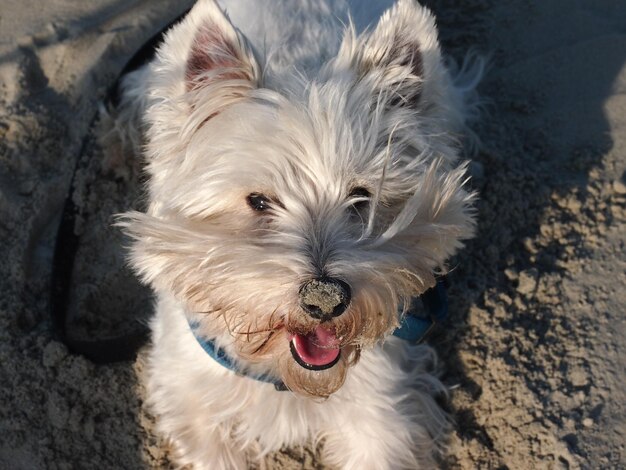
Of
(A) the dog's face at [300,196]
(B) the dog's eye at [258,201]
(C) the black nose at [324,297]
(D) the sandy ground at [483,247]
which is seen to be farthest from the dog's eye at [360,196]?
(D) the sandy ground at [483,247]

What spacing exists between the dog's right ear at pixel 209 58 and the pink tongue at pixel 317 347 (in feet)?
2.84

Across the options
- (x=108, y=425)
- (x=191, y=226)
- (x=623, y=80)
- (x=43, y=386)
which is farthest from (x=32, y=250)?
(x=623, y=80)

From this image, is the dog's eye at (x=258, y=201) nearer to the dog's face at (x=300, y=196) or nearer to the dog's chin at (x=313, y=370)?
the dog's face at (x=300, y=196)

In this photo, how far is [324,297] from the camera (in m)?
2.21

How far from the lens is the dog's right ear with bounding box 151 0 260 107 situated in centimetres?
260

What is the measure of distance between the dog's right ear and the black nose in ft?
2.68

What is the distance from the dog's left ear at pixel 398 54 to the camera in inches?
105

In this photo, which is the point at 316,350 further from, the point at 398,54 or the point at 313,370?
the point at 398,54

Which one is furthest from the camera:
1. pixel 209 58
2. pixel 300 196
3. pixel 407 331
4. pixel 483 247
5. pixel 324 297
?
pixel 483 247

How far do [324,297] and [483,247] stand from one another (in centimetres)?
199

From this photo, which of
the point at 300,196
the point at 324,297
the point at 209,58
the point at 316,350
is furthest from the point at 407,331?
the point at 209,58

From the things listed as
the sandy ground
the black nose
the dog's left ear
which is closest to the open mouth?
the black nose

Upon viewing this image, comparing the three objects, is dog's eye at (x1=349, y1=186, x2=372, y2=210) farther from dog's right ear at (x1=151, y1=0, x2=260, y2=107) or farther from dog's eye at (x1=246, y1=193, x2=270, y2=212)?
dog's right ear at (x1=151, y1=0, x2=260, y2=107)

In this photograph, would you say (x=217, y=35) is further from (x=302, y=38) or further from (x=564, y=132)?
(x=564, y=132)
